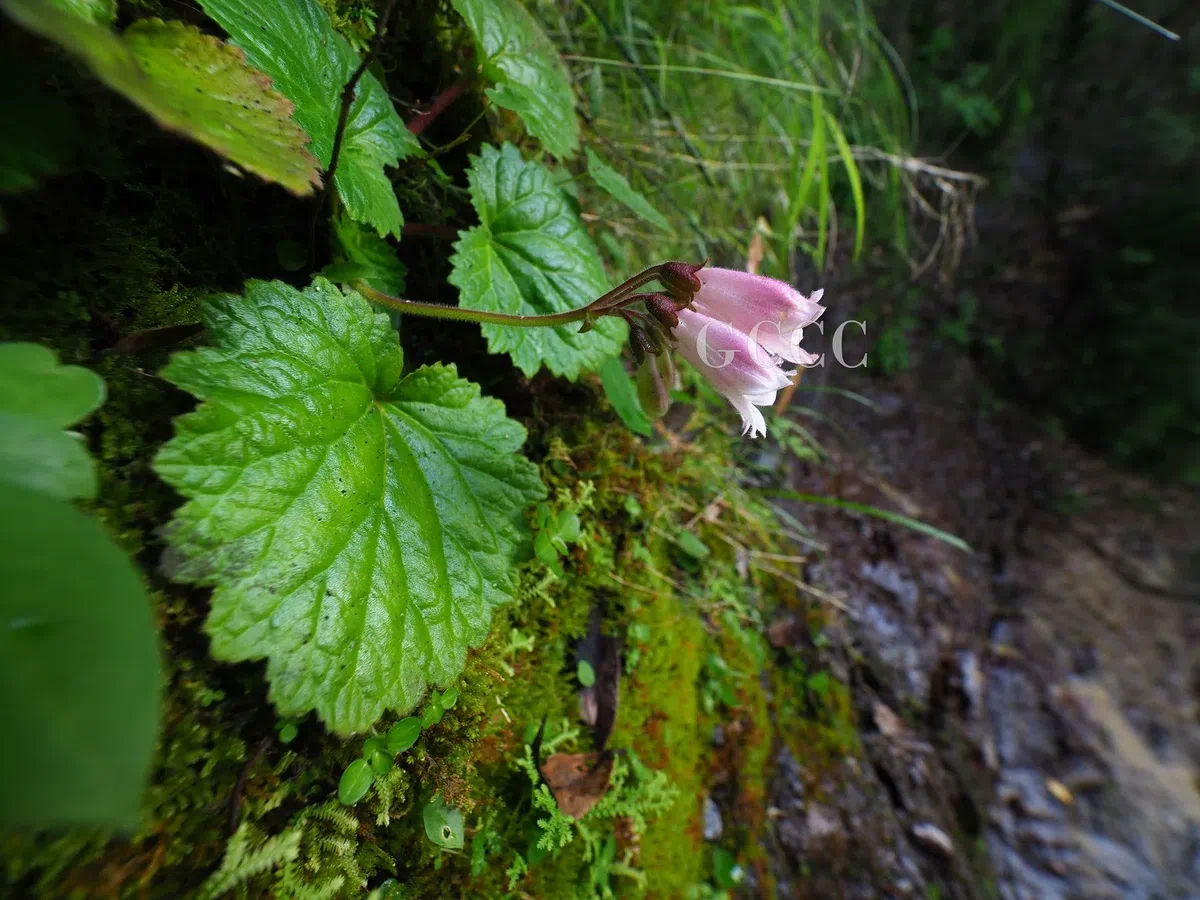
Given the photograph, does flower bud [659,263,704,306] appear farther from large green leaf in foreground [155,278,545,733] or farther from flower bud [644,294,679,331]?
large green leaf in foreground [155,278,545,733]

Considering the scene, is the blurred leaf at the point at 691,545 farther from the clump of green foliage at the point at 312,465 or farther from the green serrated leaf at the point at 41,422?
the green serrated leaf at the point at 41,422

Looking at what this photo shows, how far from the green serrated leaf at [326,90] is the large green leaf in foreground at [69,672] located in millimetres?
627

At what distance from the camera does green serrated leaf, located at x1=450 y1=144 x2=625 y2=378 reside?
115 centimetres

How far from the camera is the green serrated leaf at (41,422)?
513 millimetres

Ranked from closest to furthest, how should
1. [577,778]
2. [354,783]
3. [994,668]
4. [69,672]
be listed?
[69,672], [354,783], [577,778], [994,668]

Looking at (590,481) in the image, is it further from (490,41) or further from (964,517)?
(964,517)

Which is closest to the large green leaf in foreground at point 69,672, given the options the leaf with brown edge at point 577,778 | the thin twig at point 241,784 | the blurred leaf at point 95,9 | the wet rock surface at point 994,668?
the thin twig at point 241,784

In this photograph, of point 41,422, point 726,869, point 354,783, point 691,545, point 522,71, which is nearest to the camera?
point 41,422

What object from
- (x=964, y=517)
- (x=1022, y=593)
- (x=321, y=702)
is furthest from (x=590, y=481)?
(x=1022, y=593)

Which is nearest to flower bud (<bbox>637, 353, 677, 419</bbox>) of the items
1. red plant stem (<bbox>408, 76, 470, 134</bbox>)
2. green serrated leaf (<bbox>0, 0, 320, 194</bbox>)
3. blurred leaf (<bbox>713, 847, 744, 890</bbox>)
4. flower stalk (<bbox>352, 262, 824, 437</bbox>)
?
flower stalk (<bbox>352, 262, 824, 437</bbox>)

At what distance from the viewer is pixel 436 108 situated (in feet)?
4.02

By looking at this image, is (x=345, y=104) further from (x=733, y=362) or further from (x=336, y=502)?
(x=733, y=362)

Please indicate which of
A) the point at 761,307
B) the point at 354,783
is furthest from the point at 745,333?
the point at 354,783

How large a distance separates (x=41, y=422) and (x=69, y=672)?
28 centimetres
